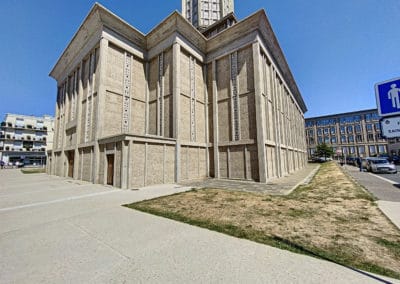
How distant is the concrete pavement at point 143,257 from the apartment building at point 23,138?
199 ft

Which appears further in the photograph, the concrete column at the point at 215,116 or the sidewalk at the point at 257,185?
the concrete column at the point at 215,116

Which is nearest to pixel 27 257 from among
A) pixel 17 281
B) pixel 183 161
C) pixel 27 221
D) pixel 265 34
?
pixel 17 281

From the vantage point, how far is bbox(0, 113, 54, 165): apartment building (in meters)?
50.4

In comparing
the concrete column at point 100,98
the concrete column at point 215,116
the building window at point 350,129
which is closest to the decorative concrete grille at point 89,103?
the concrete column at point 100,98

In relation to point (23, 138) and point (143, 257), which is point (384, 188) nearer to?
point (143, 257)

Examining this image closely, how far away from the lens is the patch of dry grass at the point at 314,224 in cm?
311

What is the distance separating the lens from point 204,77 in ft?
63.9

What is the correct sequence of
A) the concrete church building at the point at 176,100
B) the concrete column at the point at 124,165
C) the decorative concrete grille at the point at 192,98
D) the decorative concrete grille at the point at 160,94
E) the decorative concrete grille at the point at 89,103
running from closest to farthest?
1. the concrete column at the point at 124,165
2. the concrete church building at the point at 176,100
3. the decorative concrete grille at the point at 89,103
4. the decorative concrete grille at the point at 192,98
5. the decorative concrete grille at the point at 160,94

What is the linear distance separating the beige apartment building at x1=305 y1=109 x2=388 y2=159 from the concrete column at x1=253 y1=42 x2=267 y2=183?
5755 centimetres

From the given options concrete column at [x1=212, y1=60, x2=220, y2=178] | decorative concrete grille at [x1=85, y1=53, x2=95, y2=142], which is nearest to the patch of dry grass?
concrete column at [x1=212, y1=60, x2=220, y2=178]

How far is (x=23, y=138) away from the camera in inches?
2103

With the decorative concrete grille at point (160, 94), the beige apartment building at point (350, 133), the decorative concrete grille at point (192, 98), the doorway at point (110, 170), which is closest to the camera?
the doorway at point (110, 170)

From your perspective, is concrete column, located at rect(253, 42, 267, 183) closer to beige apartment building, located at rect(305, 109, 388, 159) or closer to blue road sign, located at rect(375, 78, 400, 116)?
blue road sign, located at rect(375, 78, 400, 116)

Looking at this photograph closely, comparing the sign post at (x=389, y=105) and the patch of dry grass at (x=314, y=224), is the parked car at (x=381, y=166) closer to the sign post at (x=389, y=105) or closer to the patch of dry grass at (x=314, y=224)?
the patch of dry grass at (x=314, y=224)
